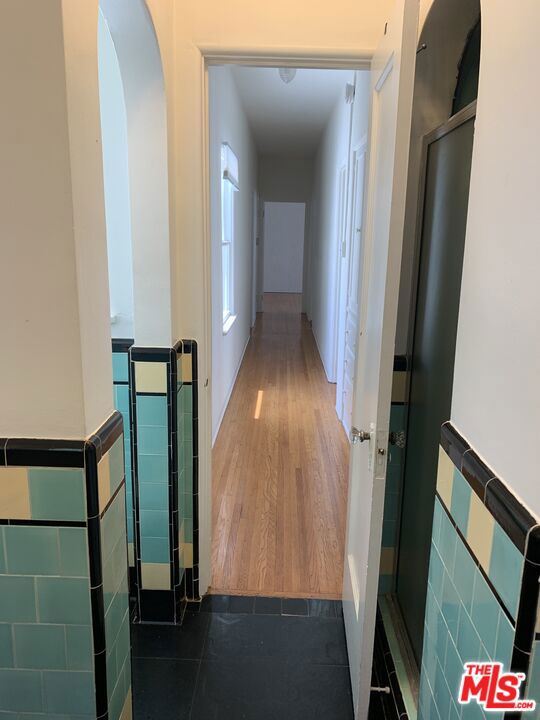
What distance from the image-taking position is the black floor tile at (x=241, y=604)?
212cm

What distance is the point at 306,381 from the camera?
5.64m

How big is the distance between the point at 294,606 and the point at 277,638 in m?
0.19

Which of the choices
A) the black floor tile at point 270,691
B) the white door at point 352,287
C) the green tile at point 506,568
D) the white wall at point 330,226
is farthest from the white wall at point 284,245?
the green tile at point 506,568

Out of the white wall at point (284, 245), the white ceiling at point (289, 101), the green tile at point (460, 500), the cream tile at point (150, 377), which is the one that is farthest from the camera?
the white wall at point (284, 245)

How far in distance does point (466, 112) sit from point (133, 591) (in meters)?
2.06

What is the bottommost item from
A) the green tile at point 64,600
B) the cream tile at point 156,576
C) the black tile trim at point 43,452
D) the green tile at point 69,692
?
the cream tile at point 156,576

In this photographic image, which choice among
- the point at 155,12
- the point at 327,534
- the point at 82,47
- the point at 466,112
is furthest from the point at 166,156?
the point at 327,534

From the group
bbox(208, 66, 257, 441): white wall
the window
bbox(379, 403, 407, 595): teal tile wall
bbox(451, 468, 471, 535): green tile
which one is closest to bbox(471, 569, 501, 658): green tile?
bbox(451, 468, 471, 535): green tile

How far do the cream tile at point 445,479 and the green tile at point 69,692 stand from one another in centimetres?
85

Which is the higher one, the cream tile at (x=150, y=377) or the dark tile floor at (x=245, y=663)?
the cream tile at (x=150, y=377)

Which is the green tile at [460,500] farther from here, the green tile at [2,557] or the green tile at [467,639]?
the green tile at [2,557]

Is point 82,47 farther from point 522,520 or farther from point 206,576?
point 206,576

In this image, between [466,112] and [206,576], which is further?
[206,576]

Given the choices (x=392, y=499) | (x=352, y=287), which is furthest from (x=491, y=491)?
(x=352, y=287)
